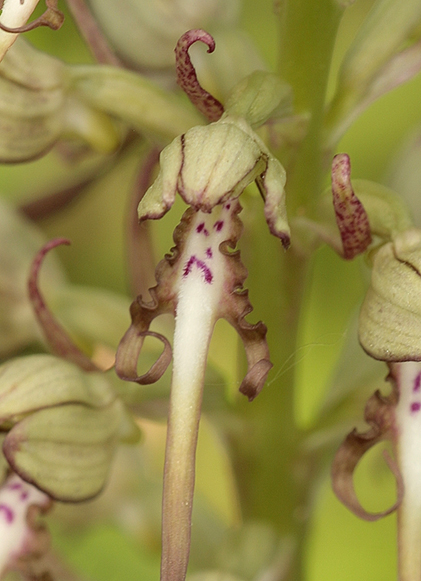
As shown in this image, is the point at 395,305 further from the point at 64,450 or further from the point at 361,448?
the point at 64,450

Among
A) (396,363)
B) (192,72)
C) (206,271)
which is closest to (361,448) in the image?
(396,363)

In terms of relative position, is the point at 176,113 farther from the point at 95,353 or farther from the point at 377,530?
the point at 377,530

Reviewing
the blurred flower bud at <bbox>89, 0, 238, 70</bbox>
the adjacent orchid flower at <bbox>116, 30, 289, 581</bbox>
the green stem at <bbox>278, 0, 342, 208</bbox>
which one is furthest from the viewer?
the blurred flower bud at <bbox>89, 0, 238, 70</bbox>

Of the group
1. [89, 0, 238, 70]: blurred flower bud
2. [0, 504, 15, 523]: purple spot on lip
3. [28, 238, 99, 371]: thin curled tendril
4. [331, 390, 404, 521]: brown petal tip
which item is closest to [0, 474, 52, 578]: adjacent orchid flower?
[0, 504, 15, 523]: purple spot on lip

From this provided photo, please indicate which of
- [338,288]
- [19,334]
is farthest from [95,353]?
[338,288]

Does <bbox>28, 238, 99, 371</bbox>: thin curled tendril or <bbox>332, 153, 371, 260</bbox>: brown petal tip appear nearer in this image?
<bbox>332, 153, 371, 260</bbox>: brown petal tip

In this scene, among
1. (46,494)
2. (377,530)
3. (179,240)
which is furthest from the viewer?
(377,530)

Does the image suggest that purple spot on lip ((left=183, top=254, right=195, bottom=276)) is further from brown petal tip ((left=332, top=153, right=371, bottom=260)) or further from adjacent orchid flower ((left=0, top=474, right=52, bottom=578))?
adjacent orchid flower ((left=0, top=474, right=52, bottom=578))
